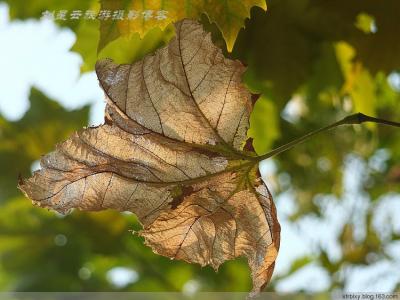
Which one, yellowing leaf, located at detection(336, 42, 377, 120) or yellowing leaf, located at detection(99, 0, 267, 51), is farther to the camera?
yellowing leaf, located at detection(336, 42, 377, 120)

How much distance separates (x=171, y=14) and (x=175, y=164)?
12cm

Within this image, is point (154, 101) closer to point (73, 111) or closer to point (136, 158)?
point (136, 158)

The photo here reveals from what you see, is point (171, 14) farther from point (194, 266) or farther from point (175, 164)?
point (194, 266)

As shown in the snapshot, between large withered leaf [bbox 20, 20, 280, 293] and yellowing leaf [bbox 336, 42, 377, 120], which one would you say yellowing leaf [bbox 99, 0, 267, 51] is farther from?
yellowing leaf [bbox 336, 42, 377, 120]

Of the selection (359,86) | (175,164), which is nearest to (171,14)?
(175,164)

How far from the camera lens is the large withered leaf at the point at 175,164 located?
38 cm

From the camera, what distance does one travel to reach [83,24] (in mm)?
675

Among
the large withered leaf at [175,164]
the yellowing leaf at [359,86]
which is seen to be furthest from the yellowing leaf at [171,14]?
the yellowing leaf at [359,86]

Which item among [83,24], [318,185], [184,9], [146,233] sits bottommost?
[146,233]

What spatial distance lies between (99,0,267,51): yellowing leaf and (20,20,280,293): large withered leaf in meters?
0.07

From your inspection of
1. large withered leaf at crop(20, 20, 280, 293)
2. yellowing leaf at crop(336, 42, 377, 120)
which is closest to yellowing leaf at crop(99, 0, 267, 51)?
large withered leaf at crop(20, 20, 280, 293)

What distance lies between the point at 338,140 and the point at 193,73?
3.14ft

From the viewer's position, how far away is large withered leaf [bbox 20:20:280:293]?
379 millimetres

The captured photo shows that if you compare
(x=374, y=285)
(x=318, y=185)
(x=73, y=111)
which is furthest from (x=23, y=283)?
(x=374, y=285)
